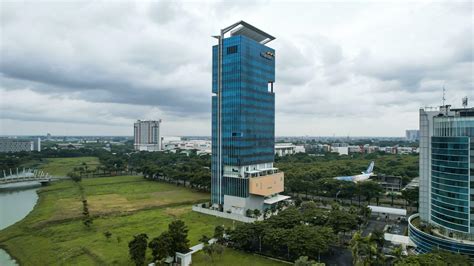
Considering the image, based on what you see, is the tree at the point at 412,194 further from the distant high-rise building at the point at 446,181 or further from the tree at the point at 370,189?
the distant high-rise building at the point at 446,181

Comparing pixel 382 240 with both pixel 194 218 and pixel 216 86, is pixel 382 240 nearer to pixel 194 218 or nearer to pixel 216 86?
pixel 194 218

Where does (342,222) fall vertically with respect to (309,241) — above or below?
above

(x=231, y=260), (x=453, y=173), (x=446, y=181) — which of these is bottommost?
(x=231, y=260)

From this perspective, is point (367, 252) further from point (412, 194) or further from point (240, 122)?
point (412, 194)

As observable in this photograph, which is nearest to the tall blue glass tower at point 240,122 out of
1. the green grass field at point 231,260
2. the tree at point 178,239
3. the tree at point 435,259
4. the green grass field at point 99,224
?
the green grass field at point 99,224

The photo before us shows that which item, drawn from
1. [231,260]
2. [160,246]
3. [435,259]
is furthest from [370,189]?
[160,246]

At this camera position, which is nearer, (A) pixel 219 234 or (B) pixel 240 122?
(A) pixel 219 234

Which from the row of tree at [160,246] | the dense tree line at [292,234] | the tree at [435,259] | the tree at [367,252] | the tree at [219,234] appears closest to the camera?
the tree at [435,259]
